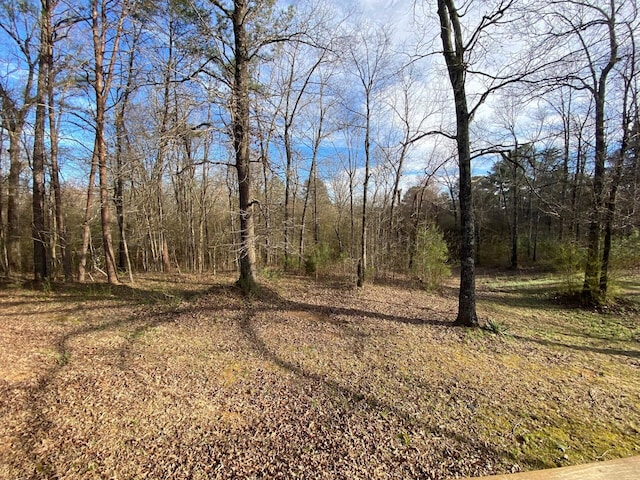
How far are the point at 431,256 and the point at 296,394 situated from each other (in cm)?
773

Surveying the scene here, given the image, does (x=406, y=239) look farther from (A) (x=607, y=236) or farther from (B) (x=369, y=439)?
(B) (x=369, y=439)

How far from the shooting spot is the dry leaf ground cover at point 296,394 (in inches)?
84.6

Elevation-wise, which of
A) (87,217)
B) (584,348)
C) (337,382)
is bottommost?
(584,348)

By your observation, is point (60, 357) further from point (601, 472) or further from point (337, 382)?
point (601, 472)

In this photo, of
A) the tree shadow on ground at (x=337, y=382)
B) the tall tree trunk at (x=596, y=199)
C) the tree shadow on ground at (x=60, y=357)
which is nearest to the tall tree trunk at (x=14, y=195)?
the tree shadow on ground at (x=60, y=357)

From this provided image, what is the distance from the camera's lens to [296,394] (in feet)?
9.95

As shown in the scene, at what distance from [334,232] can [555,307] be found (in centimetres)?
1206

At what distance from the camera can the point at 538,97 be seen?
5.48 metres

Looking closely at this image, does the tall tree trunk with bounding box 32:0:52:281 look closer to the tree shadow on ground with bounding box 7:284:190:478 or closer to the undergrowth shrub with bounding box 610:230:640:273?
the tree shadow on ground with bounding box 7:284:190:478

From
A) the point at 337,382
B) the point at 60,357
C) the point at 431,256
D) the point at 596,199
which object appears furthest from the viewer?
the point at 431,256

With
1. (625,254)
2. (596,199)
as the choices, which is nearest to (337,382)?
(596,199)

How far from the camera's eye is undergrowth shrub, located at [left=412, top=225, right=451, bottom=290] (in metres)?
9.55

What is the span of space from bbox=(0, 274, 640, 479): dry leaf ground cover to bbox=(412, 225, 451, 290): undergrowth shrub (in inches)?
153

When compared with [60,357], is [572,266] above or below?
above
